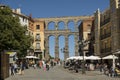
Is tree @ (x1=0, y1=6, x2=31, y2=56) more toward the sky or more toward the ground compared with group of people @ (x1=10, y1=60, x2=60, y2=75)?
more toward the sky

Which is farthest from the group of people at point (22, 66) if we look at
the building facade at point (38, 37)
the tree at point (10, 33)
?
the building facade at point (38, 37)

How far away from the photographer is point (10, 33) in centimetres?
6325

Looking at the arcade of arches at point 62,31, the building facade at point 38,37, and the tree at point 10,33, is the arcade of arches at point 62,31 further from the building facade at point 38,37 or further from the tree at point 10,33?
the tree at point 10,33

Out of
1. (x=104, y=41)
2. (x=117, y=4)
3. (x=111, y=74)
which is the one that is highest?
(x=117, y=4)

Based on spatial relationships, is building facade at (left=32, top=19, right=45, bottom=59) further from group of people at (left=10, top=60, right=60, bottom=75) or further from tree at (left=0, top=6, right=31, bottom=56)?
tree at (left=0, top=6, right=31, bottom=56)

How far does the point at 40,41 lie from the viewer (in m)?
112

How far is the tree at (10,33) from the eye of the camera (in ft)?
207

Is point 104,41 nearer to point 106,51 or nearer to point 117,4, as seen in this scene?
point 106,51

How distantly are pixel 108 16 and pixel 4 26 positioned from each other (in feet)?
64.1

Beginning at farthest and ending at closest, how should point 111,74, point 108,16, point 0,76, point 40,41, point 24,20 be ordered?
point 40,41
point 24,20
point 108,16
point 111,74
point 0,76

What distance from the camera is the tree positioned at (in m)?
63.2

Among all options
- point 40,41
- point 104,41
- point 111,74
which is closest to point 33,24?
point 40,41

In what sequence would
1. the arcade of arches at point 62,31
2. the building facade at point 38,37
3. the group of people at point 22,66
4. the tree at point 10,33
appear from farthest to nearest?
the arcade of arches at point 62,31 → the building facade at point 38,37 → the tree at point 10,33 → the group of people at point 22,66

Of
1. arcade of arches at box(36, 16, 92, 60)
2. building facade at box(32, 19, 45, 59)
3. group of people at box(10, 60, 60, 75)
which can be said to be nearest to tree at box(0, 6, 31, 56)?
group of people at box(10, 60, 60, 75)
